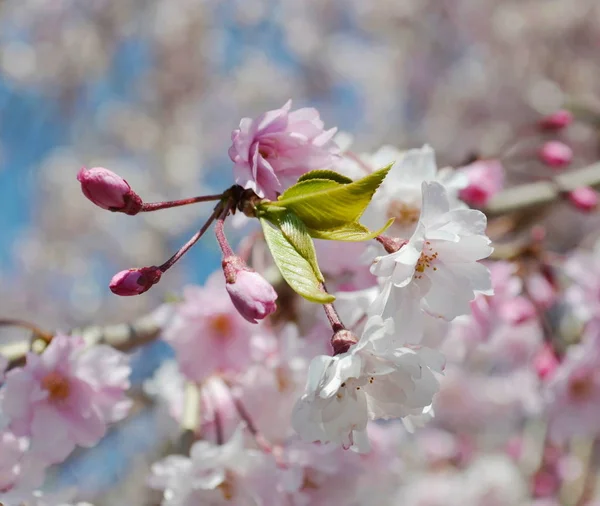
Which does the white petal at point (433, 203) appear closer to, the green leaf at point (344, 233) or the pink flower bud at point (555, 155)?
the green leaf at point (344, 233)

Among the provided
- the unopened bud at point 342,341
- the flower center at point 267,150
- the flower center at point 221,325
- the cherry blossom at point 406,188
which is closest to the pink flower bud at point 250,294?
the unopened bud at point 342,341

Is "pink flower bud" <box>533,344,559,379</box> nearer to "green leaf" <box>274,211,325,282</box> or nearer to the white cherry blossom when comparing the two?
the white cherry blossom

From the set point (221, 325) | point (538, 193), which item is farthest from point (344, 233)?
point (538, 193)

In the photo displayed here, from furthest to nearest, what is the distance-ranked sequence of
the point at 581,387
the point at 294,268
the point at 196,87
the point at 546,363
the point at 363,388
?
1. the point at 196,87
2. the point at 581,387
3. the point at 546,363
4. the point at 363,388
5. the point at 294,268

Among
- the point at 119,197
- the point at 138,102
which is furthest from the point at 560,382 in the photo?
the point at 138,102

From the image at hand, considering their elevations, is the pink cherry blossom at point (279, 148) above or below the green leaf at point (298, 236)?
above

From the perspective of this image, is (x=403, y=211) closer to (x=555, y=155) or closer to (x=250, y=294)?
(x=250, y=294)
